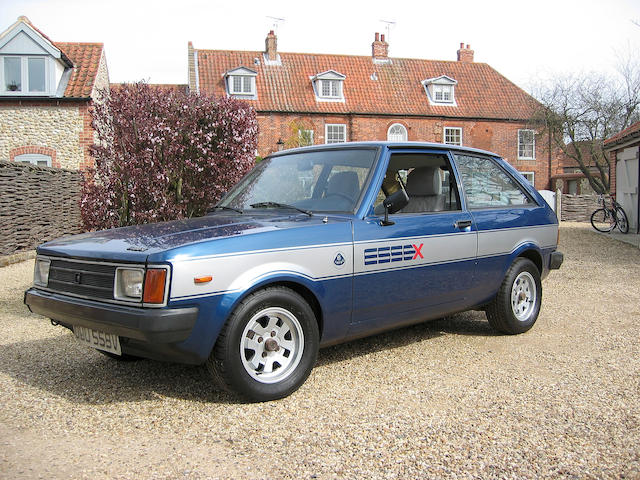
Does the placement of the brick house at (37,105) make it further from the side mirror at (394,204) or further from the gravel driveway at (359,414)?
the side mirror at (394,204)

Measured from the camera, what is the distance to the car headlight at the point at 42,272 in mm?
4004

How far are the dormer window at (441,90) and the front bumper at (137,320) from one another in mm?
35979

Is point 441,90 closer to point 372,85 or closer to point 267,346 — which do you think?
point 372,85

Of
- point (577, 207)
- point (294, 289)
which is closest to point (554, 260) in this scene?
point (294, 289)

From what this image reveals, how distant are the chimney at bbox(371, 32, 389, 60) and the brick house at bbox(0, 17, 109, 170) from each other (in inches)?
834

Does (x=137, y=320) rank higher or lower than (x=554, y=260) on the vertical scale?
lower

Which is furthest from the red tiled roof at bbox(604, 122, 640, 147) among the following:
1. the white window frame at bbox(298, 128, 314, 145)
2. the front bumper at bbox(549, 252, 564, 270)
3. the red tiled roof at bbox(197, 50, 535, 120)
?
the red tiled roof at bbox(197, 50, 535, 120)

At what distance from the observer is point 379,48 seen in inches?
1527

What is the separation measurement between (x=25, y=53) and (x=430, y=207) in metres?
22.8

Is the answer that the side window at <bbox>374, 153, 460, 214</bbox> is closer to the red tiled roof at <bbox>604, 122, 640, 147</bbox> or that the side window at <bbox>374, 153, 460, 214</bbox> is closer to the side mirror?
the side mirror

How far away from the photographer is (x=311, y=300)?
156 inches

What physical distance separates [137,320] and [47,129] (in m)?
22.3

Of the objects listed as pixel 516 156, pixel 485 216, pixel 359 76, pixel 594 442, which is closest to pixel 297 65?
pixel 359 76

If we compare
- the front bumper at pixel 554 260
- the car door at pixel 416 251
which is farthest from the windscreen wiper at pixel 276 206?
the front bumper at pixel 554 260
